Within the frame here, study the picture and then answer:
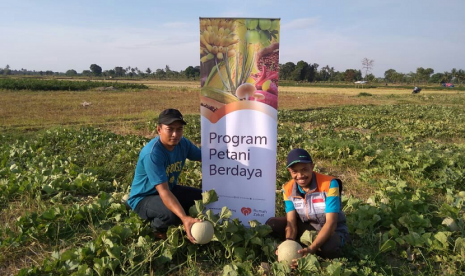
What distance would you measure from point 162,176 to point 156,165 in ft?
0.47

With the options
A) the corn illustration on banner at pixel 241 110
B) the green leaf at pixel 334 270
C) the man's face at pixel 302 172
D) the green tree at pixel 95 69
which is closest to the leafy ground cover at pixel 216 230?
the green leaf at pixel 334 270

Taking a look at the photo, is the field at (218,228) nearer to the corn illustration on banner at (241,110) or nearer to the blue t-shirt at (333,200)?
the corn illustration on banner at (241,110)

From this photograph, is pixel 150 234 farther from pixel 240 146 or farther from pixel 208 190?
pixel 240 146

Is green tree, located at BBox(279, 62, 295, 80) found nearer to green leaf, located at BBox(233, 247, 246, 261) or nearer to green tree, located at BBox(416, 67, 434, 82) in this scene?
green tree, located at BBox(416, 67, 434, 82)

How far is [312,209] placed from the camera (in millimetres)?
3414

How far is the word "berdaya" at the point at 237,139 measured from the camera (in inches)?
142

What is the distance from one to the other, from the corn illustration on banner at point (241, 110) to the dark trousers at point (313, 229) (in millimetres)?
153

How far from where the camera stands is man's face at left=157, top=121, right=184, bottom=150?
3.63 metres

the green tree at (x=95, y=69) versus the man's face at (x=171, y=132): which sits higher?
the green tree at (x=95, y=69)

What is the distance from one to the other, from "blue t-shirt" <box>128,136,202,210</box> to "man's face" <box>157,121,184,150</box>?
0.10 m

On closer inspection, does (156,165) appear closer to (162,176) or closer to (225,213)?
(162,176)

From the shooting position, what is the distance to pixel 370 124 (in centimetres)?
1347

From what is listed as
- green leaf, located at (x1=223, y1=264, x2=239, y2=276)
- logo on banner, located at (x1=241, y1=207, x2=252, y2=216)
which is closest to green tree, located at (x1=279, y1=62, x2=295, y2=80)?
logo on banner, located at (x1=241, y1=207, x2=252, y2=216)

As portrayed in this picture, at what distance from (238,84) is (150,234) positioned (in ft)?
6.50
